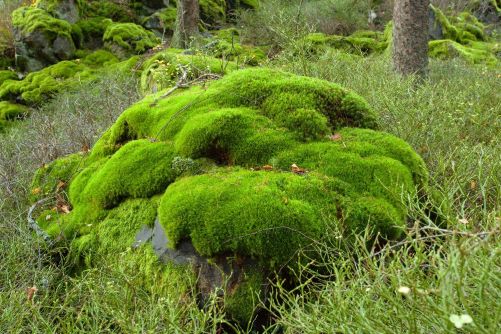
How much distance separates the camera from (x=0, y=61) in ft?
38.9

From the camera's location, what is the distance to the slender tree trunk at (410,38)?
22.8 ft

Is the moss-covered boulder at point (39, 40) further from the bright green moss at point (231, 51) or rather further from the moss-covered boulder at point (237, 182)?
the moss-covered boulder at point (237, 182)

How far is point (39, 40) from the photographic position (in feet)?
37.1

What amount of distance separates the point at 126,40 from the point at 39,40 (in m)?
2.29

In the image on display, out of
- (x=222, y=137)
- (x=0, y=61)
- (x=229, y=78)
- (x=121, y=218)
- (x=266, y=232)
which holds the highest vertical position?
(x=229, y=78)

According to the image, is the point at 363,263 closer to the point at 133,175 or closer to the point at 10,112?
the point at 133,175

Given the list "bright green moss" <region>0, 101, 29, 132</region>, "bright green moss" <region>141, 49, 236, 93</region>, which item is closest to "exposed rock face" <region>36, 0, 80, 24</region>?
"bright green moss" <region>0, 101, 29, 132</region>

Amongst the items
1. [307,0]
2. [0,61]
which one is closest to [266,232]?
[0,61]

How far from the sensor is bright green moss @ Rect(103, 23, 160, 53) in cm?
1234

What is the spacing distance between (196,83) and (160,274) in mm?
2470

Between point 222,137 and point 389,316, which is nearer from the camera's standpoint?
point 389,316

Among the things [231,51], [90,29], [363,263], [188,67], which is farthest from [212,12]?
[363,263]

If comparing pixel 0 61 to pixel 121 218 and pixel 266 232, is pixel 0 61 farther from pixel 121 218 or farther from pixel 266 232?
pixel 266 232

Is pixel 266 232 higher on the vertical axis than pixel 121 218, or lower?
higher
